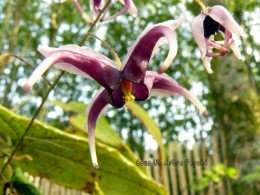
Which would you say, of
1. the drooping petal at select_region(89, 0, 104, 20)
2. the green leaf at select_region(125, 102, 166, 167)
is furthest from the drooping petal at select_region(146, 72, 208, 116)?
the green leaf at select_region(125, 102, 166, 167)

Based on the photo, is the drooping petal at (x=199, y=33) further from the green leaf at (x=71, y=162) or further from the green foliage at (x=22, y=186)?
the green foliage at (x=22, y=186)

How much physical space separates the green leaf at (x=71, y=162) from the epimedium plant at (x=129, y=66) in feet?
0.93

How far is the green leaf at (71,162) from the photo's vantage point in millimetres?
701

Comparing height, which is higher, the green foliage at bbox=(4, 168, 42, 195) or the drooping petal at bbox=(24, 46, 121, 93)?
the drooping petal at bbox=(24, 46, 121, 93)

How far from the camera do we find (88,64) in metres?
0.38

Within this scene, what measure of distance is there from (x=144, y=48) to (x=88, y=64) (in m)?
0.08

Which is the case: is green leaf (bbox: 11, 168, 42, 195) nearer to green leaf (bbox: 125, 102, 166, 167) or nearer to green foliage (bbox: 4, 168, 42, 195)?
green foliage (bbox: 4, 168, 42, 195)

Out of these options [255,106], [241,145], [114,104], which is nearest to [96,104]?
[114,104]

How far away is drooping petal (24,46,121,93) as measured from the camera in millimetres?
363

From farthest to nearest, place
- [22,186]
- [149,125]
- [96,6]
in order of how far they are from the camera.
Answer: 1. [149,125]
2. [22,186]
3. [96,6]

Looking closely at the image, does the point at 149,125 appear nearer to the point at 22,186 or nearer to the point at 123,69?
the point at 22,186

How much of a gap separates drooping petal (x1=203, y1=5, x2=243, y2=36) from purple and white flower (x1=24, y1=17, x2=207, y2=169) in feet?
0.19

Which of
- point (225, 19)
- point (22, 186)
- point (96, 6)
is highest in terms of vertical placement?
point (96, 6)

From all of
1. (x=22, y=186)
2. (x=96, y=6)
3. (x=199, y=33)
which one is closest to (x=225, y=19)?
(x=199, y=33)
